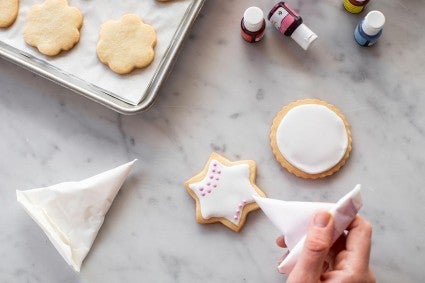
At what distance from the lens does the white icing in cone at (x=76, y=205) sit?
0.99 metres

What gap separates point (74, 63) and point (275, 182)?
1.48 ft

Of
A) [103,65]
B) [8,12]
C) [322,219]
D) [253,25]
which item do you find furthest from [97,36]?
[322,219]

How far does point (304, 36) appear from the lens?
1.00 m

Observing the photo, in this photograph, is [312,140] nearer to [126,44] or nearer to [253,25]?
[253,25]

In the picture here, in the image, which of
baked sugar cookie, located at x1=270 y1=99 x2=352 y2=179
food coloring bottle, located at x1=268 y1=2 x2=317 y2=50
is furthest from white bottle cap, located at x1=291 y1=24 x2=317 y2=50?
baked sugar cookie, located at x1=270 y1=99 x2=352 y2=179

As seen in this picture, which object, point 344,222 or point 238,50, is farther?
point 238,50

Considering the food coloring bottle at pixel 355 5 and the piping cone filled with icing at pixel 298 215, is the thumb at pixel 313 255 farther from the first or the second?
the food coloring bottle at pixel 355 5

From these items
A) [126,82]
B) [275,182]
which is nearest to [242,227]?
[275,182]

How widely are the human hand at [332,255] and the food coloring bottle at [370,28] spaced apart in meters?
0.37

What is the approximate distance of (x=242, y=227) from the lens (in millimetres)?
996

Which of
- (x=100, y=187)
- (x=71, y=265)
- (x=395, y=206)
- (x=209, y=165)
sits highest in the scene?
(x=395, y=206)

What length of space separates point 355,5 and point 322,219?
46 cm

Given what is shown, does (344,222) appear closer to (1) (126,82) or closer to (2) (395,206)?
(2) (395,206)

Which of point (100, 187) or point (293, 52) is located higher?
point (293, 52)
